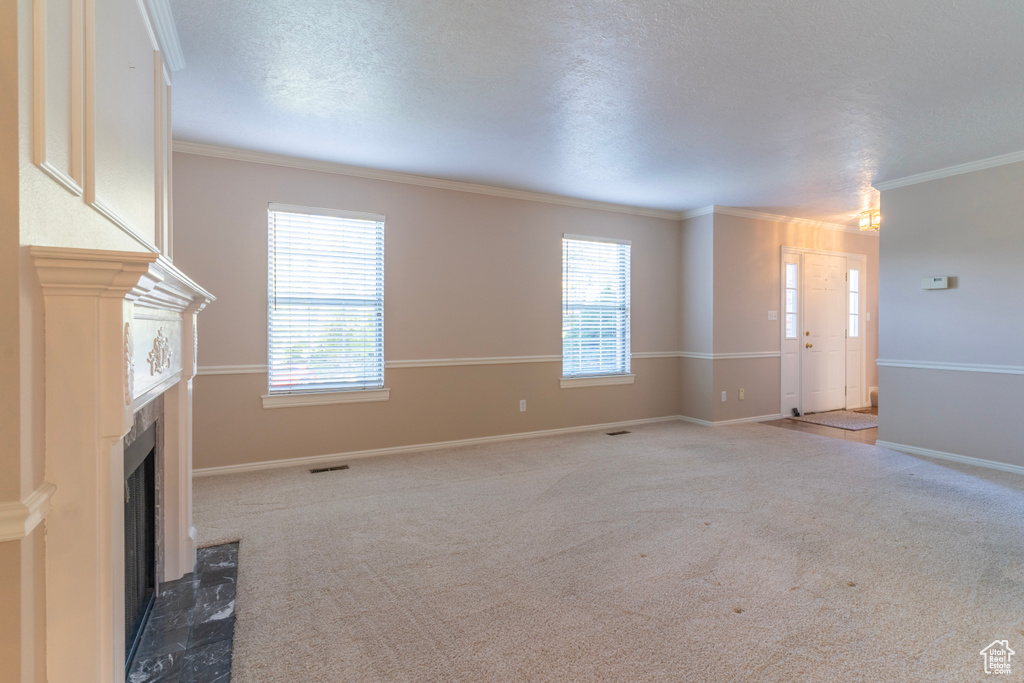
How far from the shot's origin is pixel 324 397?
452 centimetres

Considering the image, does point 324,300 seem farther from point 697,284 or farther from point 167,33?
point 697,284

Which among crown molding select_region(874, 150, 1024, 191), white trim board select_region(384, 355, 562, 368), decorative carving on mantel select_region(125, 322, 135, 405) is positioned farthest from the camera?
white trim board select_region(384, 355, 562, 368)

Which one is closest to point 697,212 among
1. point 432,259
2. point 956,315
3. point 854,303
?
point 956,315

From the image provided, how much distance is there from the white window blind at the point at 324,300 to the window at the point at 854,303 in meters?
6.32

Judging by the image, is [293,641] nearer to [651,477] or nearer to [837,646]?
[837,646]

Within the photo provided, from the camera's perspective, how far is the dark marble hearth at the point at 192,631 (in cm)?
181

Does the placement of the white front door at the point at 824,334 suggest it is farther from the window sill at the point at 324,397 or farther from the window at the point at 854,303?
the window sill at the point at 324,397

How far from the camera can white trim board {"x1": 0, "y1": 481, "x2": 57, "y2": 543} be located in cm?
93

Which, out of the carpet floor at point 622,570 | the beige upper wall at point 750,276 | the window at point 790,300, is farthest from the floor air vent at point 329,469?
the window at point 790,300

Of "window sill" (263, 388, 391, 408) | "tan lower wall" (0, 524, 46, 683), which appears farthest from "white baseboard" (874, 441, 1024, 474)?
"tan lower wall" (0, 524, 46, 683)

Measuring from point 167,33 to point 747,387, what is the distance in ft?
20.5

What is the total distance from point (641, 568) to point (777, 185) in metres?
4.12

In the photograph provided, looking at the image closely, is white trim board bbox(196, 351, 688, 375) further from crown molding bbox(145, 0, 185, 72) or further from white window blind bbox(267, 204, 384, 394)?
crown molding bbox(145, 0, 185, 72)

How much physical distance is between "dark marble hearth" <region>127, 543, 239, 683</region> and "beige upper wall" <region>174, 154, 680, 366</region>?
2.15 metres
